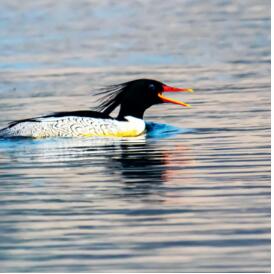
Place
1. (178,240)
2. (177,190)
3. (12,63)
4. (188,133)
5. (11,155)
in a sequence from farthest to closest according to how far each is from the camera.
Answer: (12,63)
(188,133)
(11,155)
(177,190)
(178,240)

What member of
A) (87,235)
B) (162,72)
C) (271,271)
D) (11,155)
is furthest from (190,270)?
(162,72)

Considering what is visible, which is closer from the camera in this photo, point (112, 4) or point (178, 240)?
point (178, 240)

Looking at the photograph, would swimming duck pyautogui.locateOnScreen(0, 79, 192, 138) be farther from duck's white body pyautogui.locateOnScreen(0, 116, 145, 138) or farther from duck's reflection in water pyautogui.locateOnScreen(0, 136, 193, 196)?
duck's reflection in water pyautogui.locateOnScreen(0, 136, 193, 196)

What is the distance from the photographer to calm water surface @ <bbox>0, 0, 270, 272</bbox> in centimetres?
1080

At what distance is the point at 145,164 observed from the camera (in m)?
15.8

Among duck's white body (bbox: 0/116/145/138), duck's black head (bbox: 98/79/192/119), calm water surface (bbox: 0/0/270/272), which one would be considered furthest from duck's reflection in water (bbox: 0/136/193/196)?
duck's black head (bbox: 98/79/192/119)

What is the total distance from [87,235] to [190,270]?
5.06ft

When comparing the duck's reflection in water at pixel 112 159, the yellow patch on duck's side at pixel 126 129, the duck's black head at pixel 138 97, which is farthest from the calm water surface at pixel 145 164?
the duck's black head at pixel 138 97

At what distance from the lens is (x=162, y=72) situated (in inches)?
1038

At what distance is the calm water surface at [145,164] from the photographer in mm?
10805

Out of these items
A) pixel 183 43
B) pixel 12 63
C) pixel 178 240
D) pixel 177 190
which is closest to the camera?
pixel 178 240

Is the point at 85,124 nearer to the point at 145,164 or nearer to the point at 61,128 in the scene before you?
the point at 61,128

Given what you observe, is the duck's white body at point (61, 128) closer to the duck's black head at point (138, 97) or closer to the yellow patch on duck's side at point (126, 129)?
the yellow patch on duck's side at point (126, 129)

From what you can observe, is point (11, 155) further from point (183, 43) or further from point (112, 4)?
point (112, 4)
